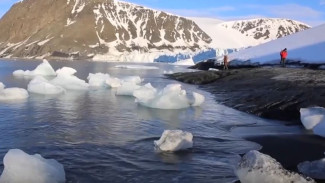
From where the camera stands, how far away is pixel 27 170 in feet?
18.2

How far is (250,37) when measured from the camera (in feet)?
602

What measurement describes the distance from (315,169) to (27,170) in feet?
13.7

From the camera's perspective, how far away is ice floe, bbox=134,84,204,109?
13055 millimetres

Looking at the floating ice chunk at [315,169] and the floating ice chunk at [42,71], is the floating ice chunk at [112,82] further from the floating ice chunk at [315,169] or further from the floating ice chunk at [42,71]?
the floating ice chunk at [315,169]

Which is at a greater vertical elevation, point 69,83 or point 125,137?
point 69,83

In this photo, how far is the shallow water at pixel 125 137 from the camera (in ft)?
20.7

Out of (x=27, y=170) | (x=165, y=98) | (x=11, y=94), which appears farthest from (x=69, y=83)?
(x=27, y=170)

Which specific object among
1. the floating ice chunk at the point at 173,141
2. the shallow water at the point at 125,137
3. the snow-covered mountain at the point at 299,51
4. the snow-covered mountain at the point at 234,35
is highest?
the snow-covered mountain at the point at 234,35

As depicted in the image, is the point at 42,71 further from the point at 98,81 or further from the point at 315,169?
the point at 315,169

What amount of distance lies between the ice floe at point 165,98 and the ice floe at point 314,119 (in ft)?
14.2

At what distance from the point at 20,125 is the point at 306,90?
341 inches

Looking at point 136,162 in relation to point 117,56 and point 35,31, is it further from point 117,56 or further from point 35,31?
point 35,31

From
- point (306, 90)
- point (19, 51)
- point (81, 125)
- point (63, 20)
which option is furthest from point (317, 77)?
point (63, 20)

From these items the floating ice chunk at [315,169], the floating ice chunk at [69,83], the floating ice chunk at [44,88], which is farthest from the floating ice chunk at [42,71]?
the floating ice chunk at [315,169]
